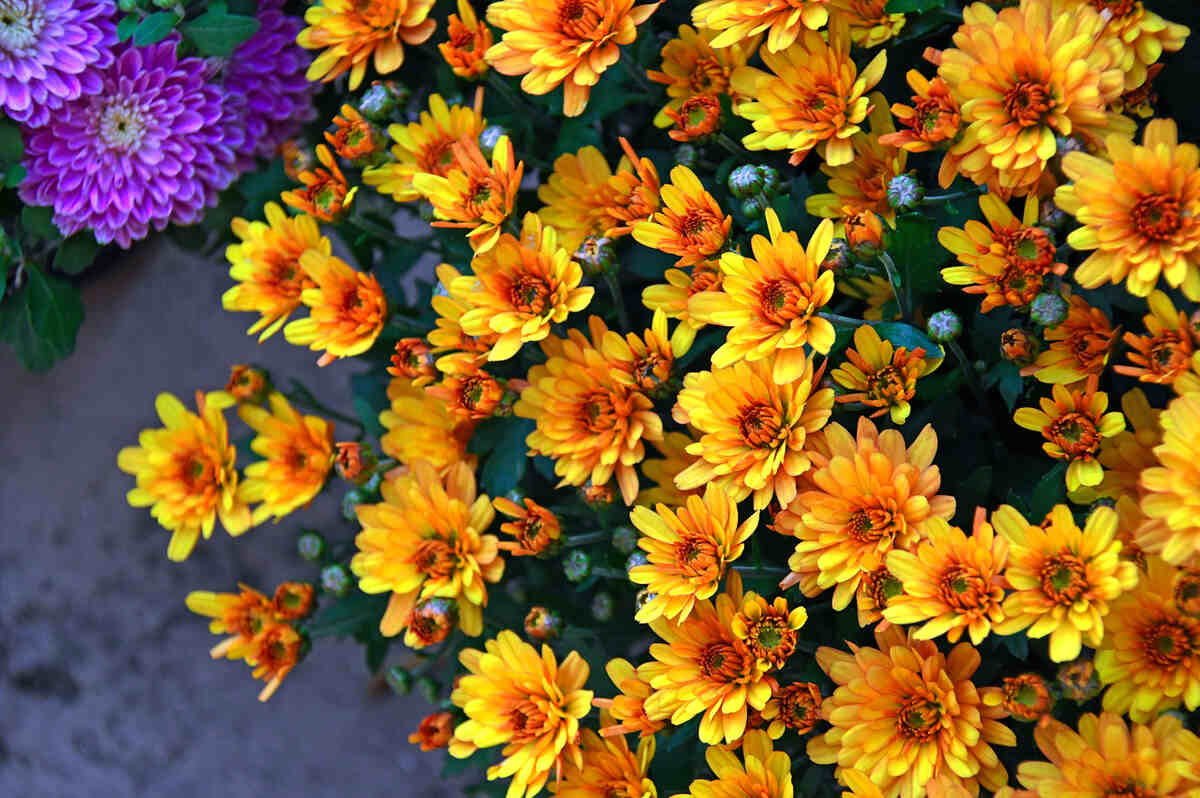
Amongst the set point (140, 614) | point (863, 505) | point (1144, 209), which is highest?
point (1144, 209)

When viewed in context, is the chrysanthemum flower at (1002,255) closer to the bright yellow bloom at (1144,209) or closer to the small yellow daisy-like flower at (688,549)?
the bright yellow bloom at (1144,209)

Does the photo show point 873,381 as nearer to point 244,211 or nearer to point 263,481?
point 263,481

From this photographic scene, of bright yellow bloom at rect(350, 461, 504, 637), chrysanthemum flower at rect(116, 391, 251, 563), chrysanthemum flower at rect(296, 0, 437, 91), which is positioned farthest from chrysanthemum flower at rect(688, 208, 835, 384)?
chrysanthemum flower at rect(116, 391, 251, 563)

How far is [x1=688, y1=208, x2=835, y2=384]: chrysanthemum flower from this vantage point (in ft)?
3.17

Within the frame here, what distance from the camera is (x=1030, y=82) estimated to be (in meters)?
0.96

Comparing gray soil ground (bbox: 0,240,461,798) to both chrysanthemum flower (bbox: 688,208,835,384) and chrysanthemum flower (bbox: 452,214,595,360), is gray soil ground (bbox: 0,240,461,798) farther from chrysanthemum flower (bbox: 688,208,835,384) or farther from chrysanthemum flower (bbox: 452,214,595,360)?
chrysanthemum flower (bbox: 688,208,835,384)

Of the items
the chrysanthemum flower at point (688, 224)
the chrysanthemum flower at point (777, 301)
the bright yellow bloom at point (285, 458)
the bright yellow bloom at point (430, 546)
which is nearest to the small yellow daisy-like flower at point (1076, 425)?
the chrysanthemum flower at point (777, 301)

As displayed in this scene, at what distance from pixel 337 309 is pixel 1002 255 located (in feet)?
2.20

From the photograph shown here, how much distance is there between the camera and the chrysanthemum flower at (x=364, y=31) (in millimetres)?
1229

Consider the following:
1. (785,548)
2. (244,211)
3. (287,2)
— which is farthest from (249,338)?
(785,548)

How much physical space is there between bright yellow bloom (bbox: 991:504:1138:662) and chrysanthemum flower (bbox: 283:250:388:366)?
2.23 ft

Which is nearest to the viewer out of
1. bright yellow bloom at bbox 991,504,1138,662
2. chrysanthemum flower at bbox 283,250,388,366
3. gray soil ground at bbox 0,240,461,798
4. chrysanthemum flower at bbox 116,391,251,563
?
bright yellow bloom at bbox 991,504,1138,662

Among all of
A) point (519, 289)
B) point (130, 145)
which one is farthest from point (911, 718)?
point (130, 145)

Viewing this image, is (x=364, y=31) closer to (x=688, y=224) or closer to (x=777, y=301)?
(x=688, y=224)
